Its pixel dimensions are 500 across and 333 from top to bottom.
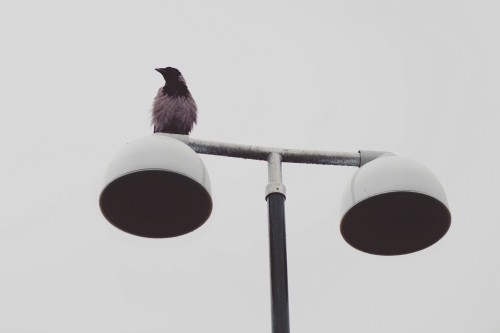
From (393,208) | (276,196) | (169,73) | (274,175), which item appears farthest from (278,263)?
(169,73)

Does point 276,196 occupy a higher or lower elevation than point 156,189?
lower

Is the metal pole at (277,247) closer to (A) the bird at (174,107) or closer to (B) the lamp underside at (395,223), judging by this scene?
(B) the lamp underside at (395,223)

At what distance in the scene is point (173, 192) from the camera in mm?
2740

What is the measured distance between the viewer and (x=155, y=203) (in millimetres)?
2793

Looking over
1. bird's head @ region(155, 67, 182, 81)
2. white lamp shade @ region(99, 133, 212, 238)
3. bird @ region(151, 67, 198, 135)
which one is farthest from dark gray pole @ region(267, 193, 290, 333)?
bird's head @ region(155, 67, 182, 81)

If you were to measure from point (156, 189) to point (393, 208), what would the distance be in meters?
1.01

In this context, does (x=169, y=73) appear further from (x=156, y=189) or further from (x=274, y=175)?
(x=274, y=175)

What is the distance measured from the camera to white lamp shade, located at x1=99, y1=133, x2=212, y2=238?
2.55 m

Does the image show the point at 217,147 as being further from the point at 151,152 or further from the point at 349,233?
the point at 349,233

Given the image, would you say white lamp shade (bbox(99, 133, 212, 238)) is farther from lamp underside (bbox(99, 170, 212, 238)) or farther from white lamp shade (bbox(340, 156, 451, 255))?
white lamp shade (bbox(340, 156, 451, 255))

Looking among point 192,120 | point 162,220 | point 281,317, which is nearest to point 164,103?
point 192,120

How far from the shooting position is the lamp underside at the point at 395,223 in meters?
2.68

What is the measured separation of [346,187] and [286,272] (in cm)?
54

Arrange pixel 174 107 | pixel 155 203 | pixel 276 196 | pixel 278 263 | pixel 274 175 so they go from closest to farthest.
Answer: pixel 278 263
pixel 276 196
pixel 274 175
pixel 155 203
pixel 174 107
